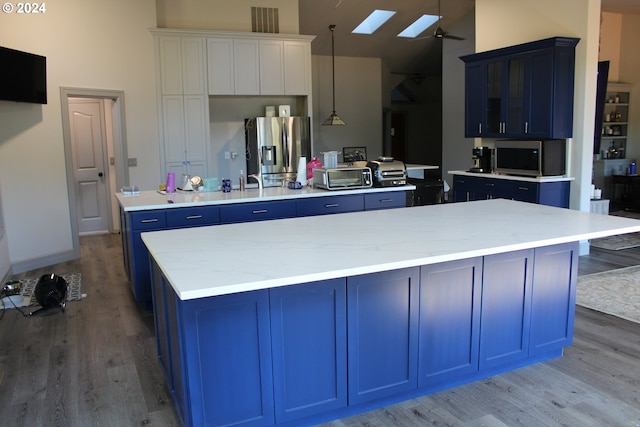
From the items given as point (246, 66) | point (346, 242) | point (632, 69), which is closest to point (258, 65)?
point (246, 66)

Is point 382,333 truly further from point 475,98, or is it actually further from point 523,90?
point 475,98

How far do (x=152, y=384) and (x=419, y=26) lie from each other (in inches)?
340

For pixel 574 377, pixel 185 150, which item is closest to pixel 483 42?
pixel 185 150

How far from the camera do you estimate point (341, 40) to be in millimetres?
9500

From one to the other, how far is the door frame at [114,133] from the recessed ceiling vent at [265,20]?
213cm

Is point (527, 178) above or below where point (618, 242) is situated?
above

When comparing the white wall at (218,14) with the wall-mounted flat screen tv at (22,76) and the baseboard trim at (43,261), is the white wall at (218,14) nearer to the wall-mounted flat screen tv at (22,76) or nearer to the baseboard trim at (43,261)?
the wall-mounted flat screen tv at (22,76)

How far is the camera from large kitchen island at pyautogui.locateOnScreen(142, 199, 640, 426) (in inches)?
83.2

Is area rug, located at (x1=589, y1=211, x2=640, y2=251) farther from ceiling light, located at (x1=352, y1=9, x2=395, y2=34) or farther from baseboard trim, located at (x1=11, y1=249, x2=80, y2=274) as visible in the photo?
baseboard trim, located at (x1=11, y1=249, x2=80, y2=274)

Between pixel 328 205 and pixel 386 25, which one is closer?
pixel 328 205

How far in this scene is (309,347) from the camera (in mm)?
2273

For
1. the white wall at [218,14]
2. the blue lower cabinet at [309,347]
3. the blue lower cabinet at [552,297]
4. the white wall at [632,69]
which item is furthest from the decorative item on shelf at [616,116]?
the blue lower cabinet at [309,347]

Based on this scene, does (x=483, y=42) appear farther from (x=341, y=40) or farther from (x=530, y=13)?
(x=341, y=40)

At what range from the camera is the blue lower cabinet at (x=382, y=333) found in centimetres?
235
